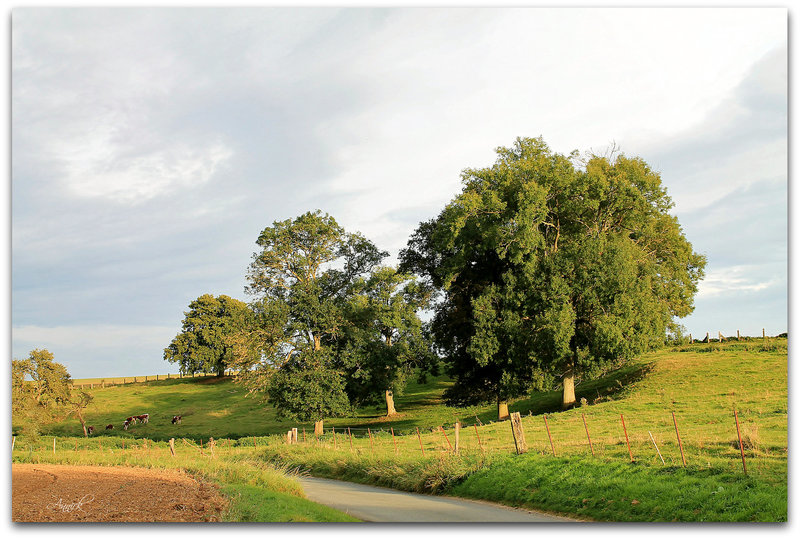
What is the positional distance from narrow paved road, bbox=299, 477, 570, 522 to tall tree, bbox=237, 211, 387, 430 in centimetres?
1584

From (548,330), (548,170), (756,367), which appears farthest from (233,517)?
(756,367)

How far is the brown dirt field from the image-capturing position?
→ 9125 mm

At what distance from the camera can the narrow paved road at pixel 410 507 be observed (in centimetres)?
1050

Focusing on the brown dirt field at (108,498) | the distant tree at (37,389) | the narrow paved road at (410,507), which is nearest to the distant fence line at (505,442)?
the distant tree at (37,389)

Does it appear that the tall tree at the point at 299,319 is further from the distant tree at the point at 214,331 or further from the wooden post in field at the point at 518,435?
the wooden post in field at the point at 518,435

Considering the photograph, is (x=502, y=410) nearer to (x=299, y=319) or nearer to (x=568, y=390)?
(x=568, y=390)

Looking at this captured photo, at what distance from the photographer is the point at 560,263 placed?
2600 cm

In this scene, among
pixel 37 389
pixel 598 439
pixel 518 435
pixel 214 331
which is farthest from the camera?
pixel 214 331

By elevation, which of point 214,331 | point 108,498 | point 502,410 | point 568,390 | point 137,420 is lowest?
point 137,420

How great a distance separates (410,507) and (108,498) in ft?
18.0

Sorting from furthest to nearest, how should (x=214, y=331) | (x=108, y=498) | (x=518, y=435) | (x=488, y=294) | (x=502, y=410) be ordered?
(x=214, y=331) → (x=502, y=410) → (x=488, y=294) → (x=518, y=435) → (x=108, y=498)

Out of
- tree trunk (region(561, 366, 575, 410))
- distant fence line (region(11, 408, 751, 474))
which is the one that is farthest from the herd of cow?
tree trunk (region(561, 366, 575, 410))

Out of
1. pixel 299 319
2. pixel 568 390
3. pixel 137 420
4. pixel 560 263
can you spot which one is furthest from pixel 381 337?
pixel 137 420

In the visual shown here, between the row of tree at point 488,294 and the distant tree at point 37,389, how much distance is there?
17.5ft
